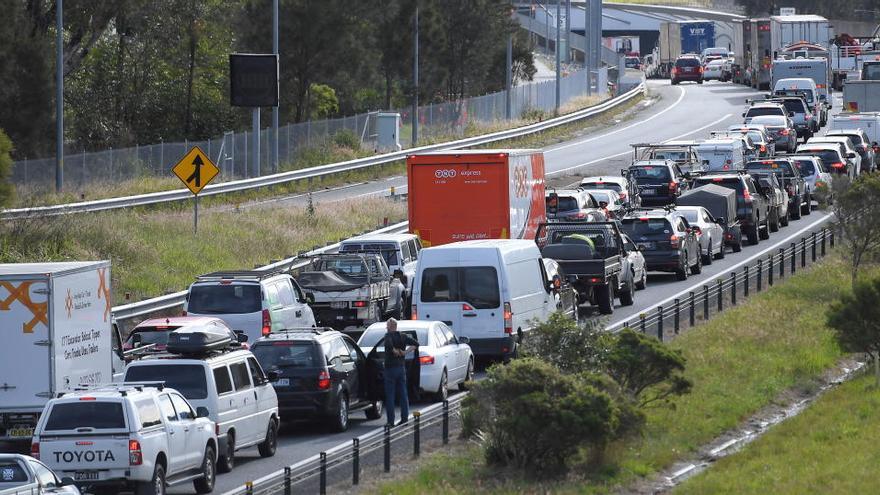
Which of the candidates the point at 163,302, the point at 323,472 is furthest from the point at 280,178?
the point at 323,472

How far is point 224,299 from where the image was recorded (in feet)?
90.6

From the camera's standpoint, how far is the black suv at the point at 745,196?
42750mm

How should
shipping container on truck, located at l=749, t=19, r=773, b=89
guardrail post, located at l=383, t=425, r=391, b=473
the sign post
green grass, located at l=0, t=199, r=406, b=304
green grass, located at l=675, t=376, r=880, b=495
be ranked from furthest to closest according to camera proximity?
shipping container on truck, located at l=749, t=19, r=773, b=89, the sign post, green grass, located at l=0, t=199, r=406, b=304, guardrail post, located at l=383, t=425, r=391, b=473, green grass, located at l=675, t=376, r=880, b=495

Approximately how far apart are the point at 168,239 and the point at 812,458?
73.5 ft

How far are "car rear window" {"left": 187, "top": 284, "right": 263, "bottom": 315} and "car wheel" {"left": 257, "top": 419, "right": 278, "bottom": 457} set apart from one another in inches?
271

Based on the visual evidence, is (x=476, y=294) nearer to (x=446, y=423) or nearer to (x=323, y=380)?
(x=323, y=380)

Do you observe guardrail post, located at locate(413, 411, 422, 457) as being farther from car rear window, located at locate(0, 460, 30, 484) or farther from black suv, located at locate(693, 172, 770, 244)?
black suv, located at locate(693, 172, 770, 244)

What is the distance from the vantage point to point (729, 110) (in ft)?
280

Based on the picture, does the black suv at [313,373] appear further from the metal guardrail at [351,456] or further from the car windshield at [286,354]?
the metal guardrail at [351,456]

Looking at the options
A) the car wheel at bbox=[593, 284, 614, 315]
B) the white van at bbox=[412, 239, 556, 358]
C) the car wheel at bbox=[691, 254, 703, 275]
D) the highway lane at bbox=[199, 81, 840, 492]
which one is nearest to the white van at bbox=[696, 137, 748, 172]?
the highway lane at bbox=[199, 81, 840, 492]

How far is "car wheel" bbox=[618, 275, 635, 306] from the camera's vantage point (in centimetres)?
3366

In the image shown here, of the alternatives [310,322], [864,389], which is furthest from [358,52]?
[864,389]

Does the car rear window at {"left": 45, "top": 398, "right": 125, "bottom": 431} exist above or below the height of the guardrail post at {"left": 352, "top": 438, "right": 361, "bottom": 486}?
above

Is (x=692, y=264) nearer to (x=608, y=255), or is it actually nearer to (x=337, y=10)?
(x=608, y=255)
